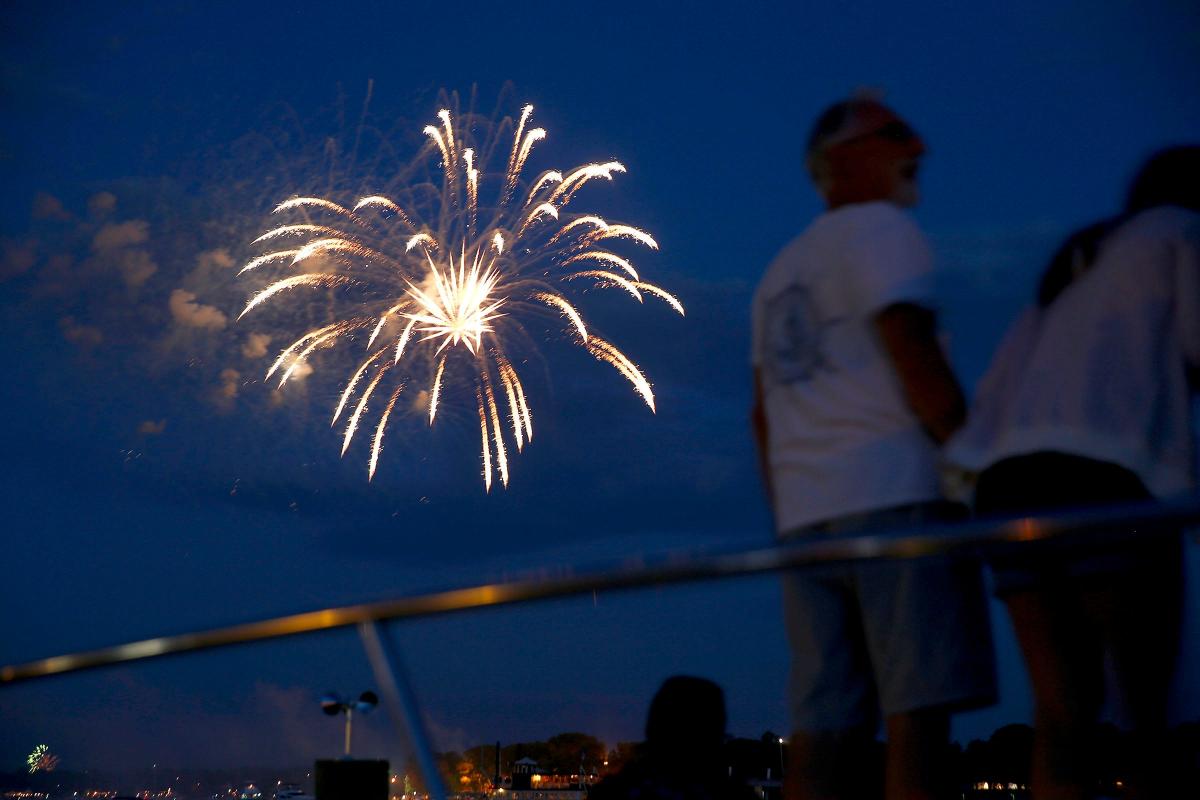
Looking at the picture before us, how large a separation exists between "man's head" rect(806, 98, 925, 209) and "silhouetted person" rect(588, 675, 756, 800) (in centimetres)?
113

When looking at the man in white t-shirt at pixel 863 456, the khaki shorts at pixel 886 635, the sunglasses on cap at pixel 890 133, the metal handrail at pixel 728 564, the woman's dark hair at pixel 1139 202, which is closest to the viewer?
the metal handrail at pixel 728 564

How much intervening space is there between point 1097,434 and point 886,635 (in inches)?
18.9

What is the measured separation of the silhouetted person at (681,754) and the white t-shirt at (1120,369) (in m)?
0.63

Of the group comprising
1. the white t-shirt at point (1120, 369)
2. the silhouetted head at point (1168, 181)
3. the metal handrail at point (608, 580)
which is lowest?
the metal handrail at point (608, 580)

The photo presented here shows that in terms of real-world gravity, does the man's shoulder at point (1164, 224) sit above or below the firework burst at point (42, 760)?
above

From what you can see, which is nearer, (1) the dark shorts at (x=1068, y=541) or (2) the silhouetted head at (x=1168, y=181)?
(1) the dark shorts at (x=1068, y=541)

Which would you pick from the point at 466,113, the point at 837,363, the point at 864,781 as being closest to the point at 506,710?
the point at 864,781

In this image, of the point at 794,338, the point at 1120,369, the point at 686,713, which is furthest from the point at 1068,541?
the point at 794,338

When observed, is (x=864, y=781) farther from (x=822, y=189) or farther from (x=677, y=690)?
(x=822, y=189)

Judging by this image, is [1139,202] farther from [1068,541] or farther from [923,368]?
[1068,541]

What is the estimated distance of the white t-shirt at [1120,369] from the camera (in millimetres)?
1846

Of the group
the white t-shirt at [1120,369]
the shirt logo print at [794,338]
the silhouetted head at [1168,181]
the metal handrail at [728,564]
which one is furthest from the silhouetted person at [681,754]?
the silhouetted head at [1168,181]

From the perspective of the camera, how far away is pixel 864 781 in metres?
1.78

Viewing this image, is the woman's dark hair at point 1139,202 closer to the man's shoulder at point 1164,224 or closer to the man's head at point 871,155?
the man's shoulder at point 1164,224
